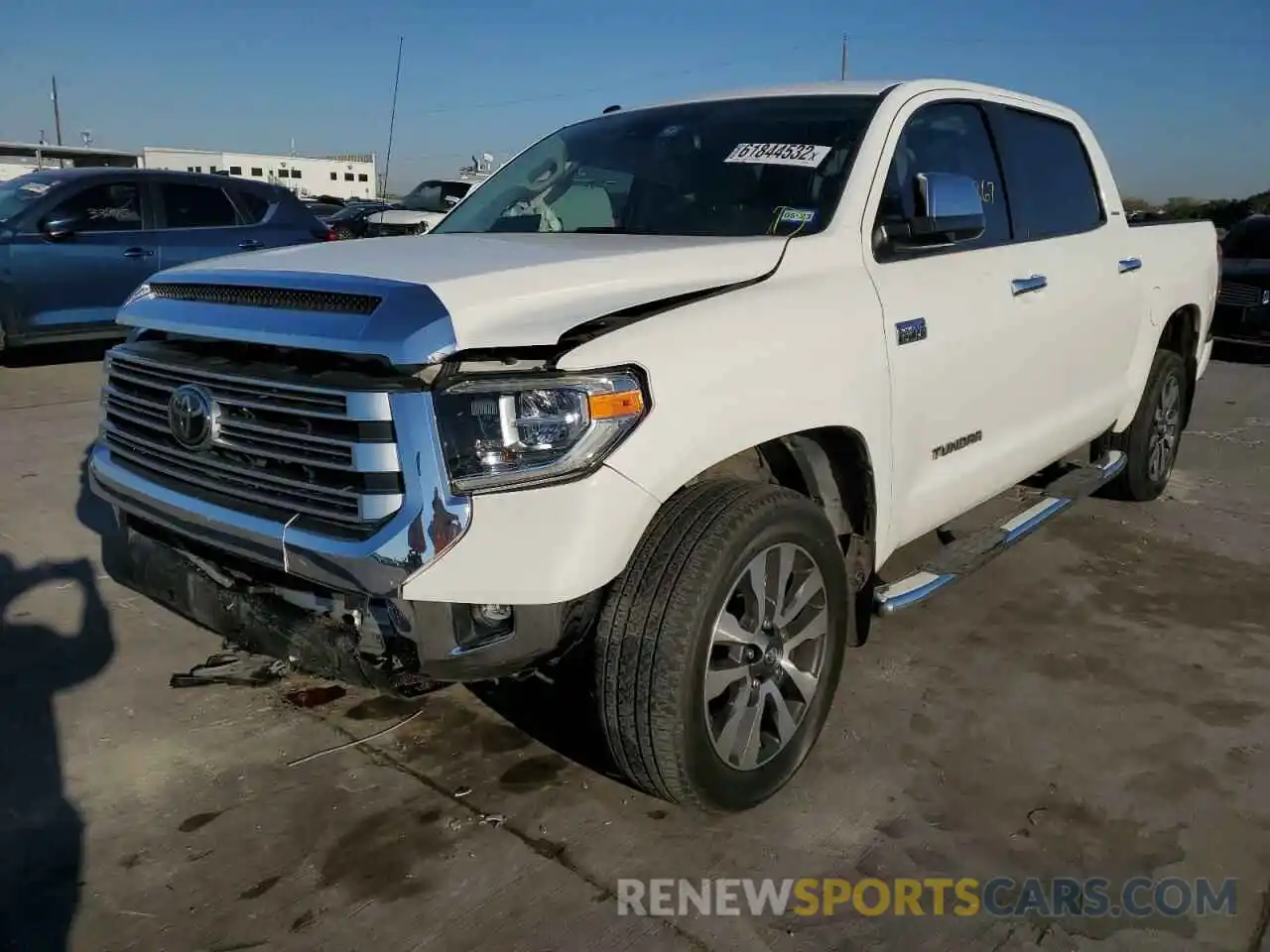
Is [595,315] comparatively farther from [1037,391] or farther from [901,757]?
[1037,391]

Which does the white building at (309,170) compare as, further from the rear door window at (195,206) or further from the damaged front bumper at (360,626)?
the damaged front bumper at (360,626)

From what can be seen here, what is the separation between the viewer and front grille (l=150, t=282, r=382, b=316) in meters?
2.42

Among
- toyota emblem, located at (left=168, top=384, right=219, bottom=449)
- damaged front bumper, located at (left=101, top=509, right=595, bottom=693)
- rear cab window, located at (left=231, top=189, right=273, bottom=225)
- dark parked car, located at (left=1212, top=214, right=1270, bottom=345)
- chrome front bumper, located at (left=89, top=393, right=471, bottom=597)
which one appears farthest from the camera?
dark parked car, located at (left=1212, top=214, right=1270, bottom=345)

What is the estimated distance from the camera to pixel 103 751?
3.14 meters

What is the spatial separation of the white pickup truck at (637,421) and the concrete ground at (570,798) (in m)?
0.31

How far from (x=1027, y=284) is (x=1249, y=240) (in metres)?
11.2

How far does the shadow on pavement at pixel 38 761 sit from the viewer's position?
2.45m

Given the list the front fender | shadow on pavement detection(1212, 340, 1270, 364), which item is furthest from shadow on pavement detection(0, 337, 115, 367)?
shadow on pavement detection(1212, 340, 1270, 364)

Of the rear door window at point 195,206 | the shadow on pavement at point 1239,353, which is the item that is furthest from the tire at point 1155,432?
the rear door window at point 195,206

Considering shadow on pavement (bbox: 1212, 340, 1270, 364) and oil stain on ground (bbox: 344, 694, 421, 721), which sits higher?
shadow on pavement (bbox: 1212, 340, 1270, 364)

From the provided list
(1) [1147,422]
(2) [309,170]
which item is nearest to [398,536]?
(1) [1147,422]

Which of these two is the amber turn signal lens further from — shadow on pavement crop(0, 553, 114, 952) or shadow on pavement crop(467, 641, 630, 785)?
shadow on pavement crop(0, 553, 114, 952)

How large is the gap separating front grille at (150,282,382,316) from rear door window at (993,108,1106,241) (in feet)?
8.89

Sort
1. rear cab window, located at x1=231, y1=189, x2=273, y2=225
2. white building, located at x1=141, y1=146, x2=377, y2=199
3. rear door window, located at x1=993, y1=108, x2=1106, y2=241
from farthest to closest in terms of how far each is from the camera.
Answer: white building, located at x1=141, y1=146, x2=377, y2=199
rear cab window, located at x1=231, y1=189, x2=273, y2=225
rear door window, located at x1=993, y1=108, x2=1106, y2=241
